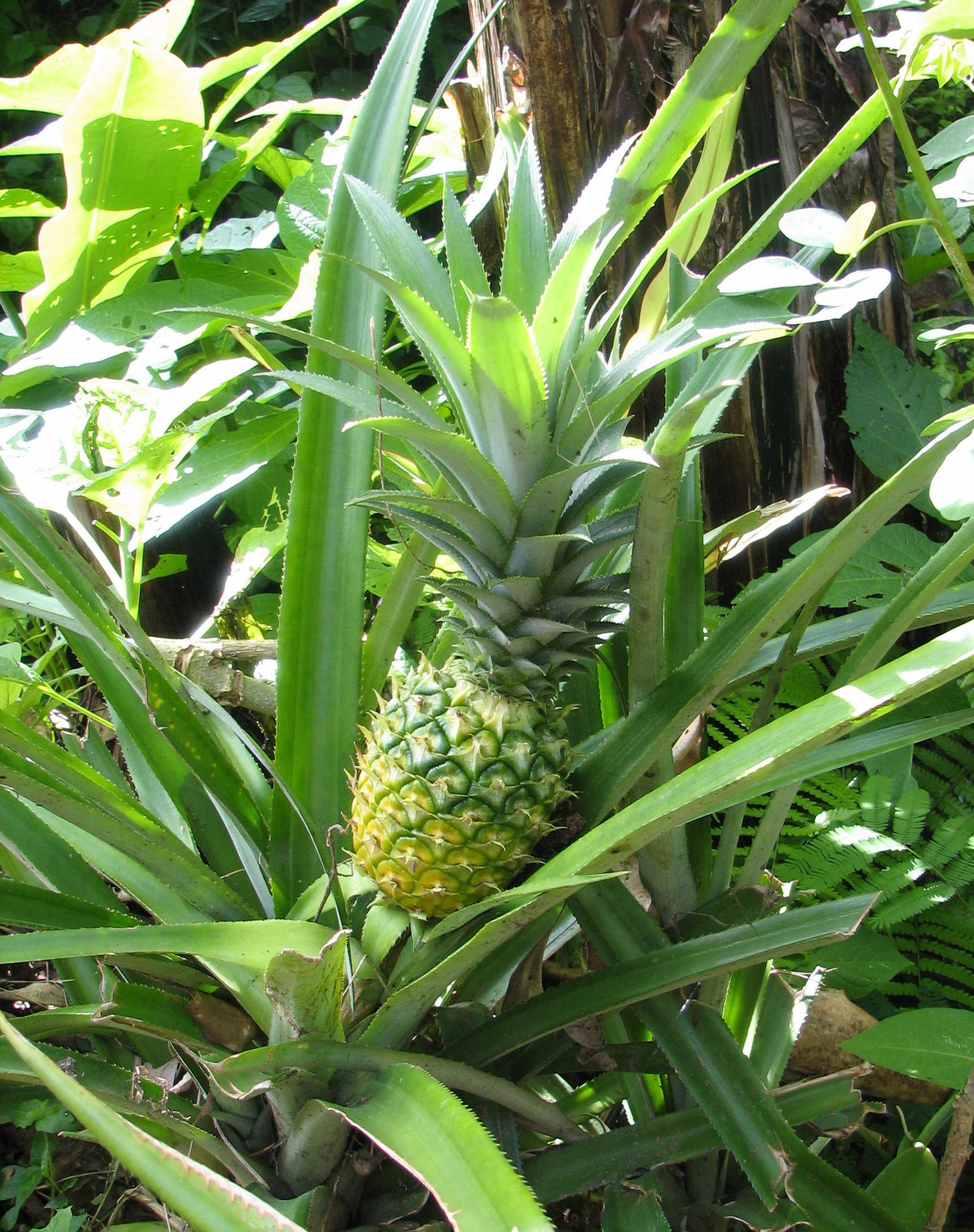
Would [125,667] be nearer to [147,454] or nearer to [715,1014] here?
[147,454]

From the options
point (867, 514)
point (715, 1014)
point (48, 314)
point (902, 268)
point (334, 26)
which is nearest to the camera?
point (867, 514)

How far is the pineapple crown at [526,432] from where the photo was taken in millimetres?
635

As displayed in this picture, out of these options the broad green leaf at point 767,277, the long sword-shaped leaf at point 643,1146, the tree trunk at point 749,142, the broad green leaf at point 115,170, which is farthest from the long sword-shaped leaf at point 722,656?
the broad green leaf at point 115,170

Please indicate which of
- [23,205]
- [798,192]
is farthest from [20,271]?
[798,192]

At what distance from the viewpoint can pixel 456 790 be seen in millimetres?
636

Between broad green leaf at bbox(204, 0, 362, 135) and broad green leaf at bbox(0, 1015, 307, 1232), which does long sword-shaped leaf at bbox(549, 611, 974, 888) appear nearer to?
broad green leaf at bbox(0, 1015, 307, 1232)

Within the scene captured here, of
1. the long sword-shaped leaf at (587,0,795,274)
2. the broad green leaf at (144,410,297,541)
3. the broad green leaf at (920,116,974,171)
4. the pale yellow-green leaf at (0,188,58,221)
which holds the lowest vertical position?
the broad green leaf at (144,410,297,541)

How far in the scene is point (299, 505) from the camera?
82cm

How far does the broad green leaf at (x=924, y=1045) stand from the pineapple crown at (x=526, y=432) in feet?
1.36

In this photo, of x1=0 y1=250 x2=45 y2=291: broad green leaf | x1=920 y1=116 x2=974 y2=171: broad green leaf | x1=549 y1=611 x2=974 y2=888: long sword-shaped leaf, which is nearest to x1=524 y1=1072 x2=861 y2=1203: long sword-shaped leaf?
x1=549 y1=611 x2=974 y2=888: long sword-shaped leaf

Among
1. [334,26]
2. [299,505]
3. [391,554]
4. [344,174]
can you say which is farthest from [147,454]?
[334,26]

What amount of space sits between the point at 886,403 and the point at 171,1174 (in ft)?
4.04

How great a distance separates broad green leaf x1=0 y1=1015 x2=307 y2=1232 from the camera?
41 centimetres

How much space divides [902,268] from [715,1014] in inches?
51.6
